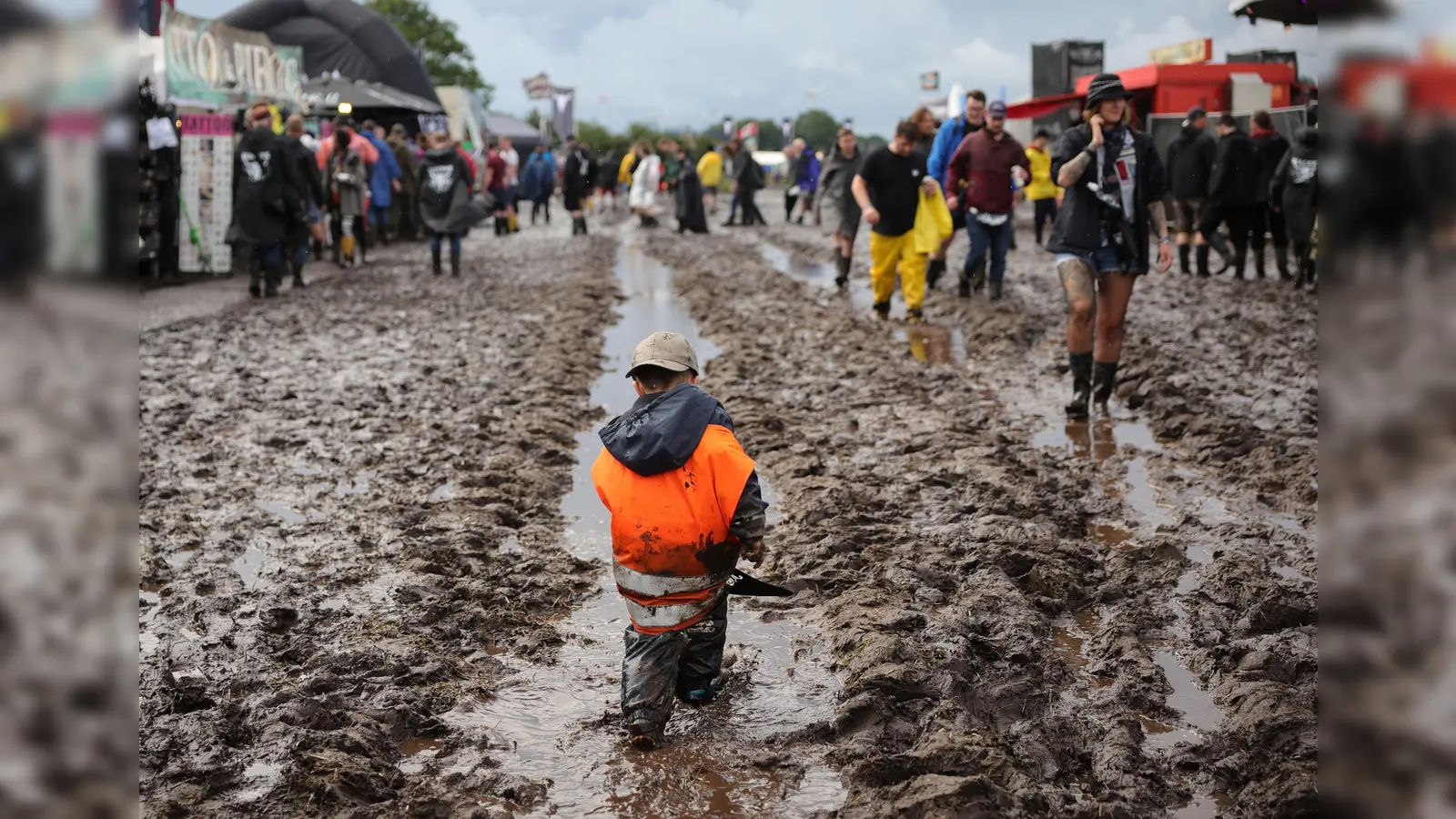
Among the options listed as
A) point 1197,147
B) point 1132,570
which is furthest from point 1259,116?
point 1132,570

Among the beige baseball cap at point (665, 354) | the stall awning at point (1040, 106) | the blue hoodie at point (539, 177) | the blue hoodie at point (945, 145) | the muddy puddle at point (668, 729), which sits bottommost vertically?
the muddy puddle at point (668, 729)

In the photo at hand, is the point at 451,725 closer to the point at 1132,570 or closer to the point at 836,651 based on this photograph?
the point at 836,651

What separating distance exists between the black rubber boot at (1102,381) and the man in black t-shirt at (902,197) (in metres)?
4.08

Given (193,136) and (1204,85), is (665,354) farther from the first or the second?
(1204,85)

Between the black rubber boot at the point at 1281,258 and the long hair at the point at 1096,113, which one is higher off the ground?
the long hair at the point at 1096,113

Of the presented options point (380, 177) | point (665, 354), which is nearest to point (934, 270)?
point (380, 177)

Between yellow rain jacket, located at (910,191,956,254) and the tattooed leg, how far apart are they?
436 cm

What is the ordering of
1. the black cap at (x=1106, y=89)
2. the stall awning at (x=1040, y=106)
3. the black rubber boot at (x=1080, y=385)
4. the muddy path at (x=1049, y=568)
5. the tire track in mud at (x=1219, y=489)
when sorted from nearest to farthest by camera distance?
the muddy path at (x=1049, y=568), the tire track in mud at (x=1219, y=489), the black cap at (x=1106, y=89), the black rubber boot at (x=1080, y=385), the stall awning at (x=1040, y=106)

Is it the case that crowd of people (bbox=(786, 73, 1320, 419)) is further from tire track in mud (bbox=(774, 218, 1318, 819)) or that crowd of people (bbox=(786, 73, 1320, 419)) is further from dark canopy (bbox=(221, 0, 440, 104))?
dark canopy (bbox=(221, 0, 440, 104))

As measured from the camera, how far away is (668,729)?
3.99m

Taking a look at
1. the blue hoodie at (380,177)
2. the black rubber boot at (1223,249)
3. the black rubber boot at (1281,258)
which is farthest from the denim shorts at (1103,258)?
the blue hoodie at (380,177)

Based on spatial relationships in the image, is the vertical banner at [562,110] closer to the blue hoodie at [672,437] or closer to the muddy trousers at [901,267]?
the muddy trousers at [901,267]

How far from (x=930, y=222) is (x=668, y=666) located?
9262 mm

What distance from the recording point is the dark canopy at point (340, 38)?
129ft
